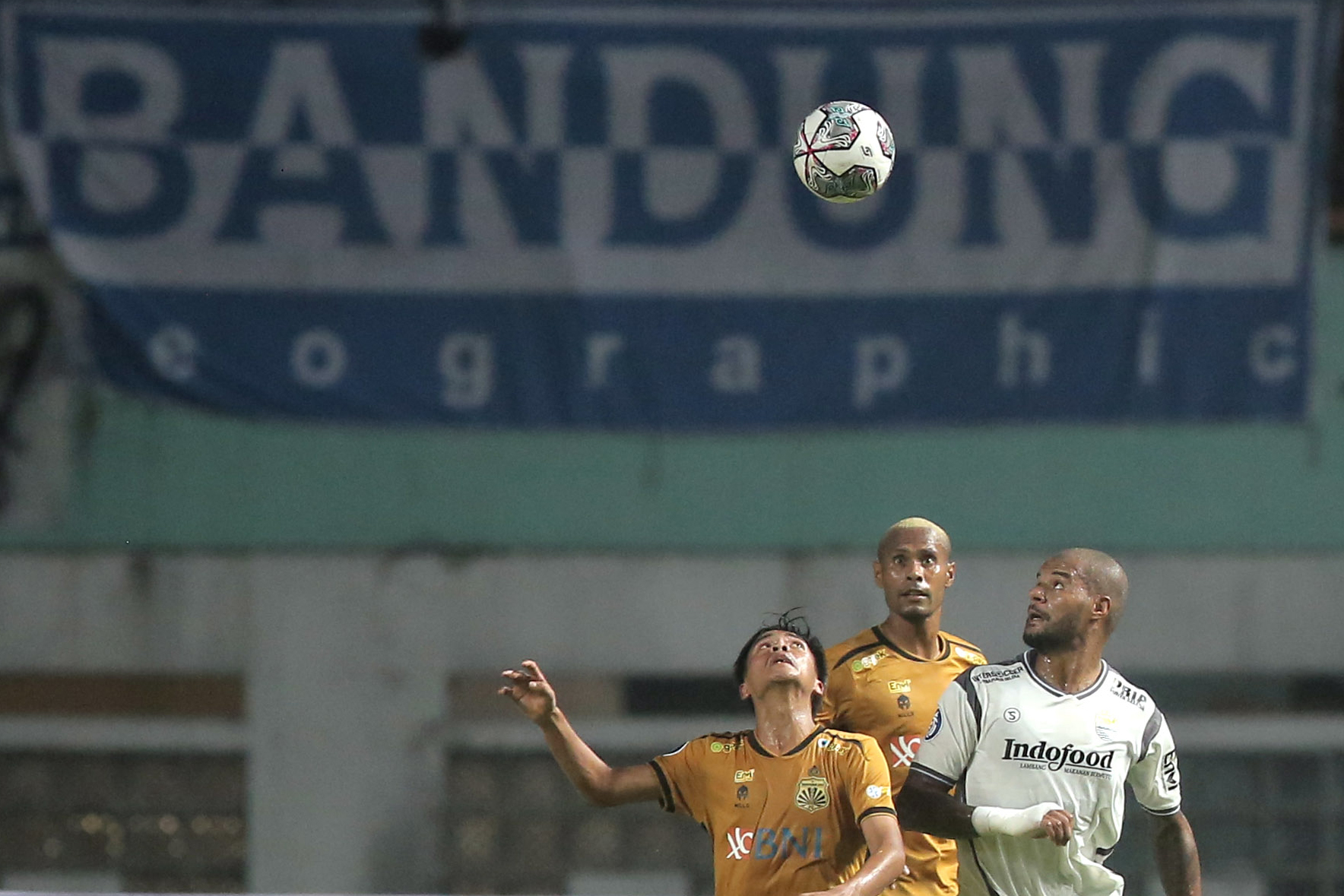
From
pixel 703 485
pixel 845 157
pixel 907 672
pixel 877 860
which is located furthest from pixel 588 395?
pixel 877 860

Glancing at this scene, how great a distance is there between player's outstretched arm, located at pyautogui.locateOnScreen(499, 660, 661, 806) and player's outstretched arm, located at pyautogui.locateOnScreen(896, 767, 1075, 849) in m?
0.89

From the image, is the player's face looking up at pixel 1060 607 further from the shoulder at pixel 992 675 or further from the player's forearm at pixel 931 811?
the player's forearm at pixel 931 811

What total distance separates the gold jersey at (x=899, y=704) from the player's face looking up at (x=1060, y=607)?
0.98 meters

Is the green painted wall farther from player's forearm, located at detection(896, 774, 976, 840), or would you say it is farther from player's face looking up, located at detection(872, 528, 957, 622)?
player's forearm, located at detection(896, 774, 976, 840)

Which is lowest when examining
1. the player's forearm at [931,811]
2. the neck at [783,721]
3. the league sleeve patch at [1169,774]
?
the player's forearm at [931,811]

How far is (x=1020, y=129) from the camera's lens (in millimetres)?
14125

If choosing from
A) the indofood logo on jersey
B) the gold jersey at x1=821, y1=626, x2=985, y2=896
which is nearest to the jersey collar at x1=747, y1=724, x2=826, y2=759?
the indofood logo on jersey

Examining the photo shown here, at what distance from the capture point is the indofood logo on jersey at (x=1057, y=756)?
6805 millimetres

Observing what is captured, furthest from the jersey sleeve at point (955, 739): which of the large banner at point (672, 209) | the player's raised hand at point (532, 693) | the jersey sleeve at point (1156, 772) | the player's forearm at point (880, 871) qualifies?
the large banner at point (672, 209)

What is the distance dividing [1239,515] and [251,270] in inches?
287

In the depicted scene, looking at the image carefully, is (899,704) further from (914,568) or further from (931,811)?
(931,811)

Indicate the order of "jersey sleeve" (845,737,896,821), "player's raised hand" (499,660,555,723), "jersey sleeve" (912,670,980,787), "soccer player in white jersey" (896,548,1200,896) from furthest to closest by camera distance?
"jersey sleeve" (912,670,980,787) < "soccer player in white jersey" (896,548,1200,896) < "player's raised hand" (499,660,555,723) < "jersey sleeve" (845,737,896,821)

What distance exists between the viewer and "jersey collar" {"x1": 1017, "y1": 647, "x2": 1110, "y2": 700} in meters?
6.87

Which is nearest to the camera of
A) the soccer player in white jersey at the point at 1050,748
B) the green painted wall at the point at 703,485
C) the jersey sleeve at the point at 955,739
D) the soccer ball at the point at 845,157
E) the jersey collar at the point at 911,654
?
the soccer player in white jersey at the point at 1050,748
